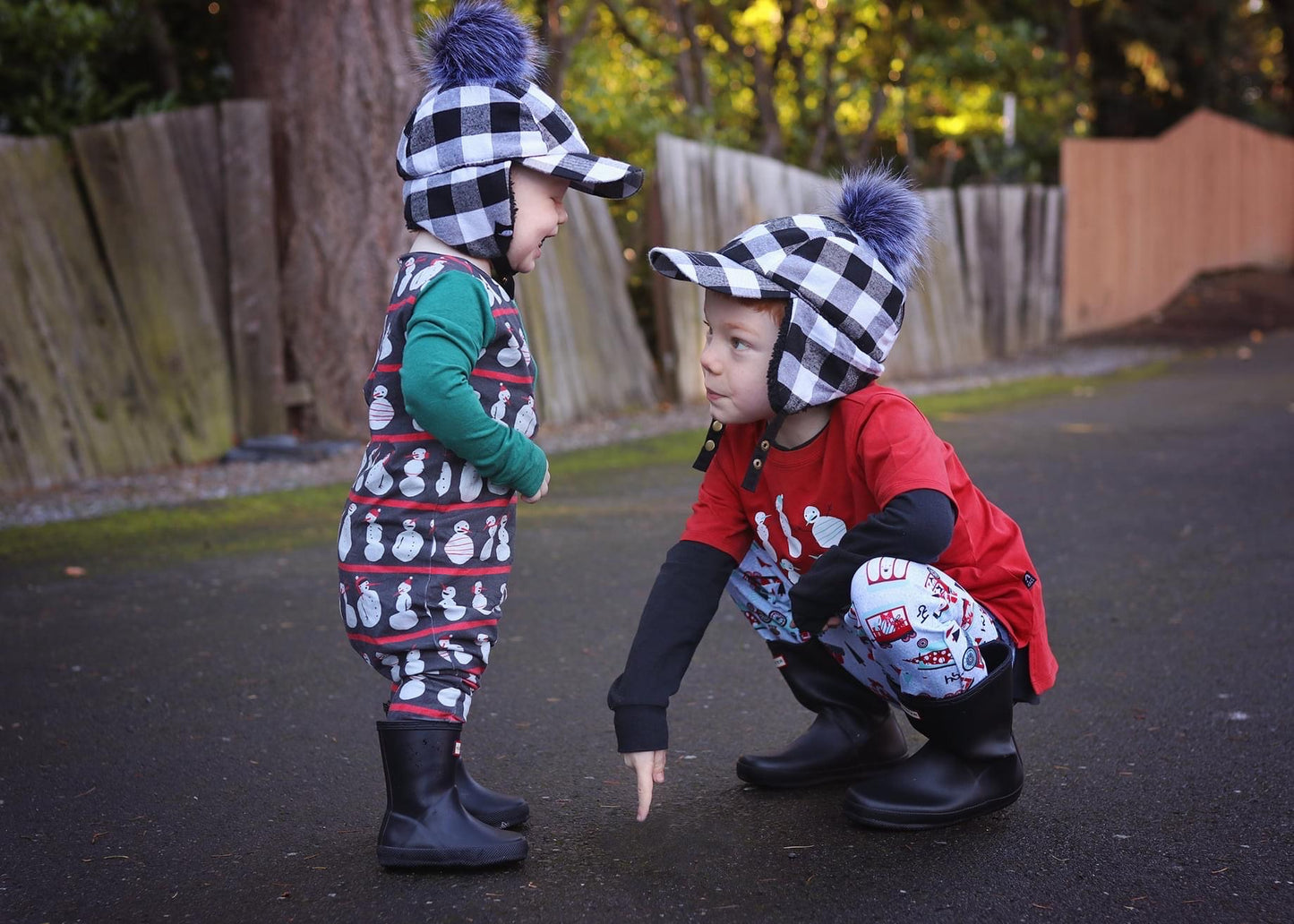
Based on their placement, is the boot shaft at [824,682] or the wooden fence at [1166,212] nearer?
the boot shaft at [824,682]

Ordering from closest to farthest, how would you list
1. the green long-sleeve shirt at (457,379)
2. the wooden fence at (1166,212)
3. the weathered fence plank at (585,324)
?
the green long-sleeve shirt at (457,379), the weathered fence plank at (585,324), the wooden fence at (1166,212)

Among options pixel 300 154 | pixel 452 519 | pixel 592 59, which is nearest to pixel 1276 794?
pixel 452 519

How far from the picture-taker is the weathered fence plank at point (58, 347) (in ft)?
20.2

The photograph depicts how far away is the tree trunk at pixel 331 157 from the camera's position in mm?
6891

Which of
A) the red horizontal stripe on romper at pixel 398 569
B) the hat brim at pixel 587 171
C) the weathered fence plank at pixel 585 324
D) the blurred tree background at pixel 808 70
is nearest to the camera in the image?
the red horizontal stripe on romper at pixel 398 569

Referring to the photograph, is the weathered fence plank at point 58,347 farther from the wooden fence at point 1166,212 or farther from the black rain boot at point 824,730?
the wooden fence at point 1166,212

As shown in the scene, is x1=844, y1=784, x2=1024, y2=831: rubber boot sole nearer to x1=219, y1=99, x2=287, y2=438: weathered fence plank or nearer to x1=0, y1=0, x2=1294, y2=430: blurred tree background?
x1=0, y1=0, x2=1294, y2=430: blurred tree background

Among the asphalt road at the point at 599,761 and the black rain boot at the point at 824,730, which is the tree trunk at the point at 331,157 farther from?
the black rain boot at the point at 824,730

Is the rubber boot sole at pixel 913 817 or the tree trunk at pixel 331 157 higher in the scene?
the tree trunk at pixel 331 157

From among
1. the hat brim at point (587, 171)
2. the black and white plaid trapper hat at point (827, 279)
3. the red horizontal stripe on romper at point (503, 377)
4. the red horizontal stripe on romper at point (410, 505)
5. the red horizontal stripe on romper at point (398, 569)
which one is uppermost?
the hat brim at point (587, 171)

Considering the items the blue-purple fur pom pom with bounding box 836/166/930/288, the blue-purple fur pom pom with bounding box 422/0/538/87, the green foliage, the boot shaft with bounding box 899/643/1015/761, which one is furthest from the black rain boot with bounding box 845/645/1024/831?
the green foliage

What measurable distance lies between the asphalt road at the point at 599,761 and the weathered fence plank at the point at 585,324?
2641 millimetres

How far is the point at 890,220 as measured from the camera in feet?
8.64

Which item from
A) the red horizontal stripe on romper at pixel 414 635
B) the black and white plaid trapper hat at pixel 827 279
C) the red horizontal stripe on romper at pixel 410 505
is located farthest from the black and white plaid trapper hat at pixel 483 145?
the red horizontal stripe on romper at pixel 414 635
